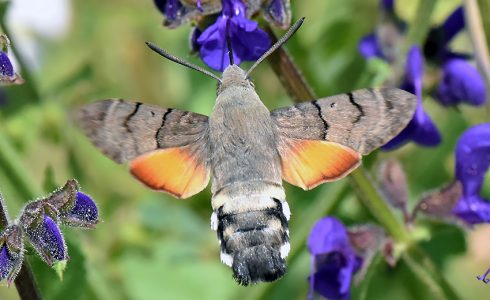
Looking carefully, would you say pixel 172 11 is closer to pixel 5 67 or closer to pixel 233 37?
pixel 233 37

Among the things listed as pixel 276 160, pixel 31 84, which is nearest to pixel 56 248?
pixel 276 160

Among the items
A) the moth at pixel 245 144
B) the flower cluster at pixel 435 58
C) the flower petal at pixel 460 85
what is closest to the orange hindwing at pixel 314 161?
the moth at pixel 245 144

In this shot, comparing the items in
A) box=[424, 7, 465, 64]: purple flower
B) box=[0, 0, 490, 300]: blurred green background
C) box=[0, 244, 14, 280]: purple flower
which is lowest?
box=[0, 0, 490, 300]: blurred green background

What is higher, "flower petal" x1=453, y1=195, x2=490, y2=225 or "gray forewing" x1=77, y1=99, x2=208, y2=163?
"gray forewing" x1=77, y1=99, x2=208, y2=163

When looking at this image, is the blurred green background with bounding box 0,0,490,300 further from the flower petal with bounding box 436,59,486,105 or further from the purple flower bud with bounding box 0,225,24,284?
the purple flower bud with bounding box 0,225,24,284

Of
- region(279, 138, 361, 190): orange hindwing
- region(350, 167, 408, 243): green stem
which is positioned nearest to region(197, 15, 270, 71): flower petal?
region(279, 138, 361, 190): orange hindwing

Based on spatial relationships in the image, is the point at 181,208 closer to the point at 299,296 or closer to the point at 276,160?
the point at 299,296
